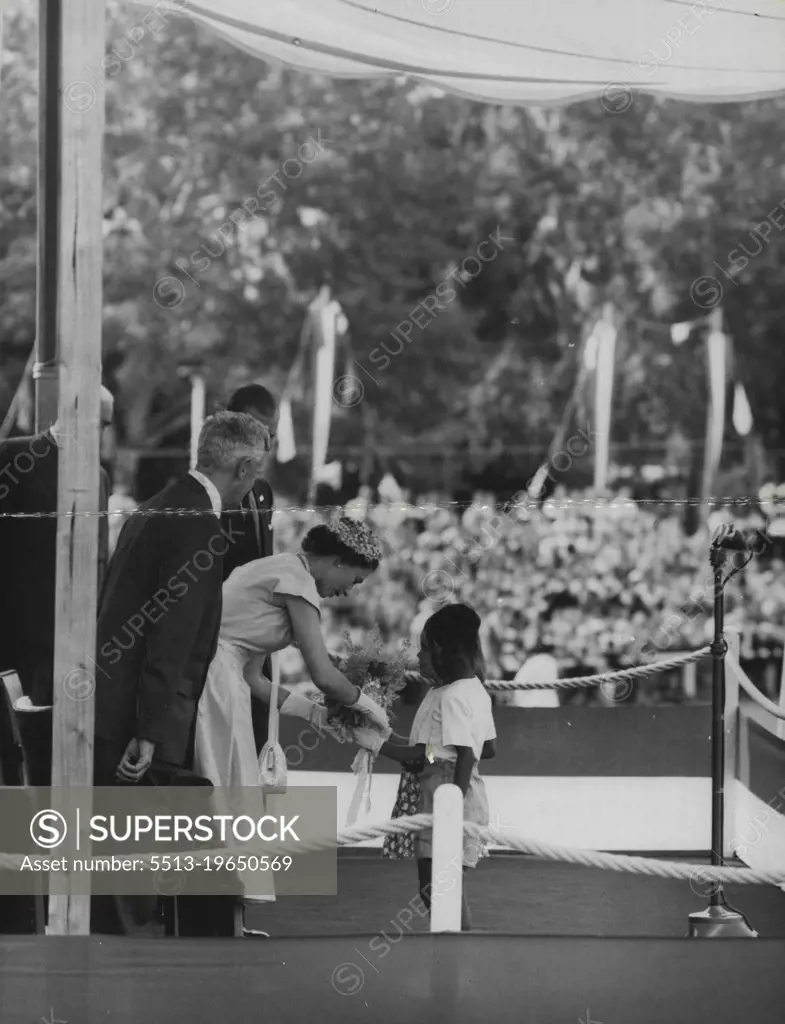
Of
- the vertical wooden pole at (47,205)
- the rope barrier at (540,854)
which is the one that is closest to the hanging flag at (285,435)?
the vertical wooden pole at (47,205)

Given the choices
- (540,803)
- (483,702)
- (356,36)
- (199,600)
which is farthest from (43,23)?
(540,803)

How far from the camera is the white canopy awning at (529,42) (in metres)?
2.98

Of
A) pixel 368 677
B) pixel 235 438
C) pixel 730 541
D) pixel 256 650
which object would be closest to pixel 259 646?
pixel 256 650

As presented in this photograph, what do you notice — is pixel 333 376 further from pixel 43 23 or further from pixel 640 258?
pixel 43 23

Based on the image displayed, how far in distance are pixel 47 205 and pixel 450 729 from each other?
1.47 metres

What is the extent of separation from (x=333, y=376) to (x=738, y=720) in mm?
1157

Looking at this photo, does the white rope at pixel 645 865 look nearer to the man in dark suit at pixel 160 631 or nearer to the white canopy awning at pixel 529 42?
the man in dark suit at pixel 160 631

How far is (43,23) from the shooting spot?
3012 mm

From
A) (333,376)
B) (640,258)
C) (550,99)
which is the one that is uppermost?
(550,99)

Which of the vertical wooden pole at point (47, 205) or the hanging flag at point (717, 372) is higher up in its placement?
the vertical wooden pole at point (47, 205)

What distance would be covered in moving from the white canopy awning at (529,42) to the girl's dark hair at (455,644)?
1.14 meters

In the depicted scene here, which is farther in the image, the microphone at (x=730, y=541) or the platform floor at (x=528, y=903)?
the platform floor at (x=528, y=903)

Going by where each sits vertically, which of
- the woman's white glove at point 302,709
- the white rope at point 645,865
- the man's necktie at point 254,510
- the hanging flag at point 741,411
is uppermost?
Answer: the hanging flag at point 741,411

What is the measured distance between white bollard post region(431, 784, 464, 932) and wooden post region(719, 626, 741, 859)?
1.91 ft
